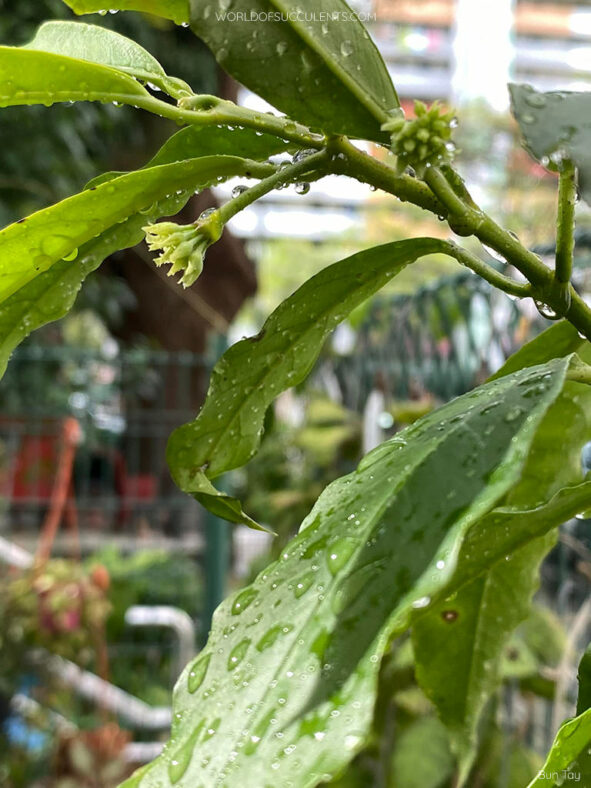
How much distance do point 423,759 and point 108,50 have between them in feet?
2.84

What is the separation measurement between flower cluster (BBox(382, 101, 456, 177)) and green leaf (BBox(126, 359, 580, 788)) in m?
0.07

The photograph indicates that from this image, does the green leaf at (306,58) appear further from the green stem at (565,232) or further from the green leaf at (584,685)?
the green leaf at (584,685)

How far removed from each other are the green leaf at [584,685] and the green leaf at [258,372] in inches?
5.8

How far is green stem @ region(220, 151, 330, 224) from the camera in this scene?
0.83ft

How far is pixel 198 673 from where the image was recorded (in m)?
0.25

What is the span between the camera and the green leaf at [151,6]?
279 millimetres

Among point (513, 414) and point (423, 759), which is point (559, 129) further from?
point (423, 759)

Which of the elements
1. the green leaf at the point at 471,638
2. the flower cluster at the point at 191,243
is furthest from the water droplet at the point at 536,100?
the green leaf at the point at 471,638

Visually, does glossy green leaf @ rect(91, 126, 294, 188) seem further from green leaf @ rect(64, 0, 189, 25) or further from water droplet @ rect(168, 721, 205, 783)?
water droplet @ rect(168, 721, 205, 783)

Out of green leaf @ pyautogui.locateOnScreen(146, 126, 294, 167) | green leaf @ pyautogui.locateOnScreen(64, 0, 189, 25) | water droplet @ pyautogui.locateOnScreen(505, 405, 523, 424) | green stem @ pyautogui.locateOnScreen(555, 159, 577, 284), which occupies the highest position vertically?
green leaf @ pyautogui.locateOnScreen(64, 0, 189, 25)

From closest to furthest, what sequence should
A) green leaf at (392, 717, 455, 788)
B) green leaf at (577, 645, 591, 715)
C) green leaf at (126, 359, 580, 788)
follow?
green leaf at (126, 359, 580, 788) < green leaf at (577, 645, 591, 715) < green leaf at (392, 717, 455, 788)

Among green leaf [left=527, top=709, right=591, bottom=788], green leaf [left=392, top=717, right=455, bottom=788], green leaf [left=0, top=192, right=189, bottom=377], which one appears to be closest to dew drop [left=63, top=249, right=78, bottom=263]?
green leaf [left=0, top=192, right=189, bottom=377]

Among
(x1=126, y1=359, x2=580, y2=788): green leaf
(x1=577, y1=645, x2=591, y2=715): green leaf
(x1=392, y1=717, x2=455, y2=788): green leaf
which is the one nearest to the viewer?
(x1=126, y1=359, x2=580, y2=788): green leaf

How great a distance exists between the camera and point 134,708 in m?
1.97
